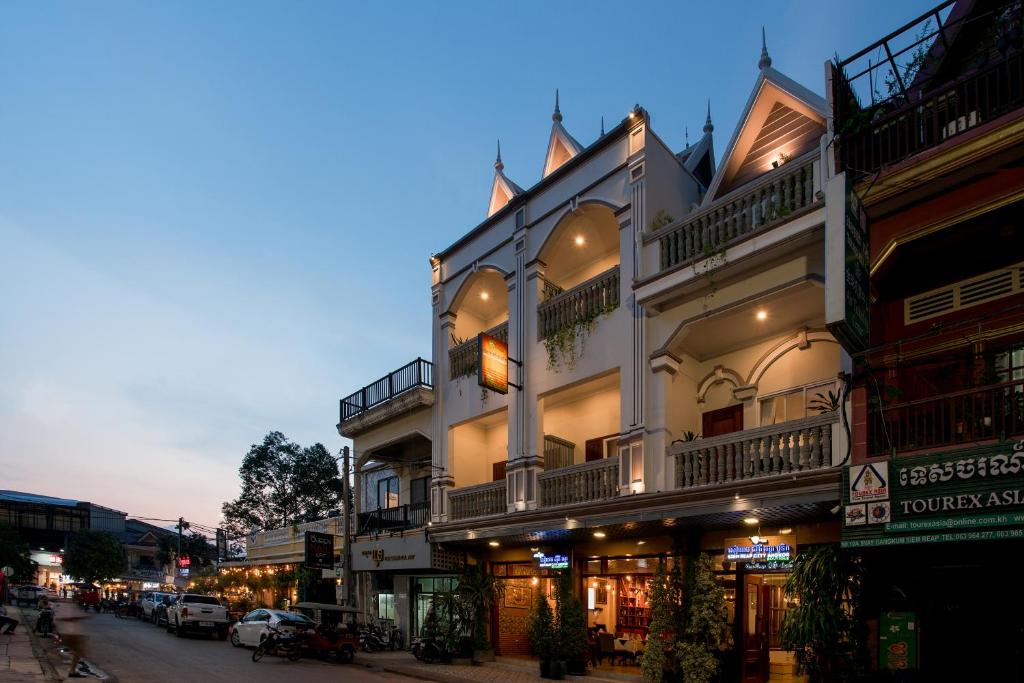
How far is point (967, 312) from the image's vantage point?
39.6 ft

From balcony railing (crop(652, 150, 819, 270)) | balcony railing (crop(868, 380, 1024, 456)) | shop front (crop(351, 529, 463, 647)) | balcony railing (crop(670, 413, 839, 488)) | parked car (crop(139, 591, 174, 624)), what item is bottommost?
parked car (crop(139, 591, 174, 624))

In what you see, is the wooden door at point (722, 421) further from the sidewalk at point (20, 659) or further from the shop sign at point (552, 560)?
the sidewalk at point (20, 659)

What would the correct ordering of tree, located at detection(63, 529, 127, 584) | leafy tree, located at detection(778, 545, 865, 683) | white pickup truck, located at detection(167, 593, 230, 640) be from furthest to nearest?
tree, located at detection(63, 529, 127, 584) < white pickup truck, located at detection(167, 593, 230, 640) < leafy tree, located at detection(778, 545, 865, 683)

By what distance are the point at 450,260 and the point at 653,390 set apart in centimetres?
1003

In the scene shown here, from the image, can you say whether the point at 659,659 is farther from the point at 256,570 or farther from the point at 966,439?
the point at 256,570

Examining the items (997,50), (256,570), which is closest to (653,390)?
(997,50)

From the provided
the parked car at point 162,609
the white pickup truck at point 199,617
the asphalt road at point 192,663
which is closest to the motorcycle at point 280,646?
the asphalt road at point 192,663

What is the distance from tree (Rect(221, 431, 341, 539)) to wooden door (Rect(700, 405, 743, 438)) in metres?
40.9

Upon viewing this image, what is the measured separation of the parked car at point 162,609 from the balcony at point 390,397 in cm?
1627

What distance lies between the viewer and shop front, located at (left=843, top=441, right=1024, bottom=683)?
10117 mm

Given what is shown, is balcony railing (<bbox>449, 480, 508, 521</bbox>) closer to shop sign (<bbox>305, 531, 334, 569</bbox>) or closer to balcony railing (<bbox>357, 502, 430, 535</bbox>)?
balcony railing (<bbox>357, 502, 430, 535</bbox>)

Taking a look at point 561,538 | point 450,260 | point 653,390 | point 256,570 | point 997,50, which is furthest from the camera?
point 256,570

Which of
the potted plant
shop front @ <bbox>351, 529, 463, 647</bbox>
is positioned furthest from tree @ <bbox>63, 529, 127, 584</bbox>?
the potted plant

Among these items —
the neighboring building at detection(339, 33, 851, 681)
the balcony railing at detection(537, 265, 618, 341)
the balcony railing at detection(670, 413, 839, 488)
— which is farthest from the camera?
the balcony railing at detection(537, 265, 618, 341)
